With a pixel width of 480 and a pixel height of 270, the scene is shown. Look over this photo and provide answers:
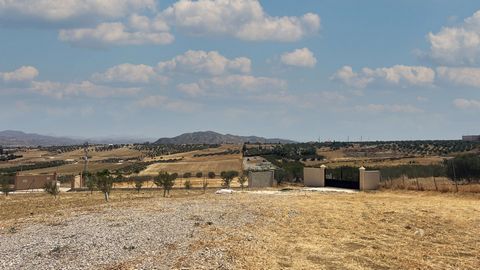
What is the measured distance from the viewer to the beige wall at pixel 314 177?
51688 millimetres

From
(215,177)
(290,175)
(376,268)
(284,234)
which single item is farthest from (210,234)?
(215,177)

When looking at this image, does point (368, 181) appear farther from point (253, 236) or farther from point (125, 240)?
point (125, 240)

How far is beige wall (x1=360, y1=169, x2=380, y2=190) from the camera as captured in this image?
152 ft

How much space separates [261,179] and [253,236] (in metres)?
34.3

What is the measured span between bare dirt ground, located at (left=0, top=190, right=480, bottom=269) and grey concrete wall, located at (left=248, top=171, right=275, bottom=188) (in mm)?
21200

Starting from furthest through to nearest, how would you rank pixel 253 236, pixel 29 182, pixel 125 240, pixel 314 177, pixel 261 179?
pixel 29 182
pixel 261 179
pixel 314 177
pixel 253 236
pixel 125 240

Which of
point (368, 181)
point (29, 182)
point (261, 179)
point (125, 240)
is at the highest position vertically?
point (368, 181)

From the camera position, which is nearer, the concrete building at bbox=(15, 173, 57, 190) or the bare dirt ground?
the bare dirt ground

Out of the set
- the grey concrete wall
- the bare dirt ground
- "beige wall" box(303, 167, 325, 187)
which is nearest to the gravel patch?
the bare dirt ground

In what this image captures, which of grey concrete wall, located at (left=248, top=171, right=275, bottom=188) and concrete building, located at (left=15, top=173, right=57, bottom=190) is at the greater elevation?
grey concrete wall, located at (left=248, top=171, right=275, bottom=188)

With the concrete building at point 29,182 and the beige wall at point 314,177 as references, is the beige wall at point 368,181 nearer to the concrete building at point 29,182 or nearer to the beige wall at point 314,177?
the beige wall at point 314,177

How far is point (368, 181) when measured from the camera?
4638 cm

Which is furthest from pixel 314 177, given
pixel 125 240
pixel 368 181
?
pixel 125 240

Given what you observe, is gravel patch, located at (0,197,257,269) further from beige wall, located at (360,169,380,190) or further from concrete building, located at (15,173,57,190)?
concrete building, located at (15,173,57,190)
